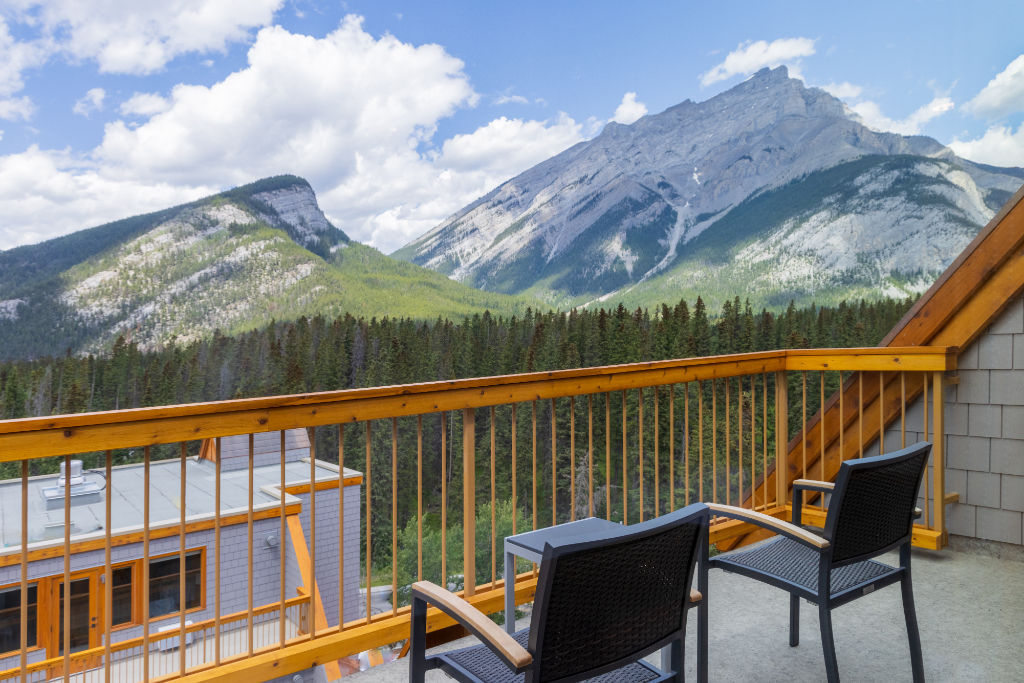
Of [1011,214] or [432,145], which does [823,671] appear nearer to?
[1011,214]

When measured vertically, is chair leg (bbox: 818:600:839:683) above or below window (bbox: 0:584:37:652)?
above

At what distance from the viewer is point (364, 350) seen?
2380cm

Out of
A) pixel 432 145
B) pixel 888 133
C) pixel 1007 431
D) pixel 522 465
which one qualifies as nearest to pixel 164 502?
pixel 522 465

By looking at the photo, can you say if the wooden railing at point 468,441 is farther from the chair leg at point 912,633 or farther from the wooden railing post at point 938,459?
the chair leg at point 912,633

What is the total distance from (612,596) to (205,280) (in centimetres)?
2929

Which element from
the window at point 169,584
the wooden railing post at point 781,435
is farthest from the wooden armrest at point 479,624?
the window at point 169,584

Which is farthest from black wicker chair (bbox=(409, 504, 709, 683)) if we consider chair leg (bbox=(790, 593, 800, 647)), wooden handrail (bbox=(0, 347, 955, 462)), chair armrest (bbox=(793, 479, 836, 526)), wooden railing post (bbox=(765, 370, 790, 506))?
wooden railing post (bbox=(765, 370, 790, 506))

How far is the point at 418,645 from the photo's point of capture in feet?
4.80

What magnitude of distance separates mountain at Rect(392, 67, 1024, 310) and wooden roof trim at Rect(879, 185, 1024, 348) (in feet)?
29.3

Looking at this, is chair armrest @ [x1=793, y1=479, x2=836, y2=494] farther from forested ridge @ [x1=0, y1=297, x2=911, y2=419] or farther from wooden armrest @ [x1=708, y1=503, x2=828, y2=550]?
forested ridge @ [x1=0, y1=297, x2=911, y2=419]

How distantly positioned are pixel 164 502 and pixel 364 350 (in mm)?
10467

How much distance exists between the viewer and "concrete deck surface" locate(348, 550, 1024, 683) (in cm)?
225

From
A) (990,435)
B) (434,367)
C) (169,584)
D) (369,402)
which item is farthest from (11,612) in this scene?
(434,367)

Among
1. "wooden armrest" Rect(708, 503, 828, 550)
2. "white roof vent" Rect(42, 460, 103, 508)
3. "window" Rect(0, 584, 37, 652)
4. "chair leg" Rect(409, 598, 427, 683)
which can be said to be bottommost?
"window" Rect(0, 584, 37, 652)
